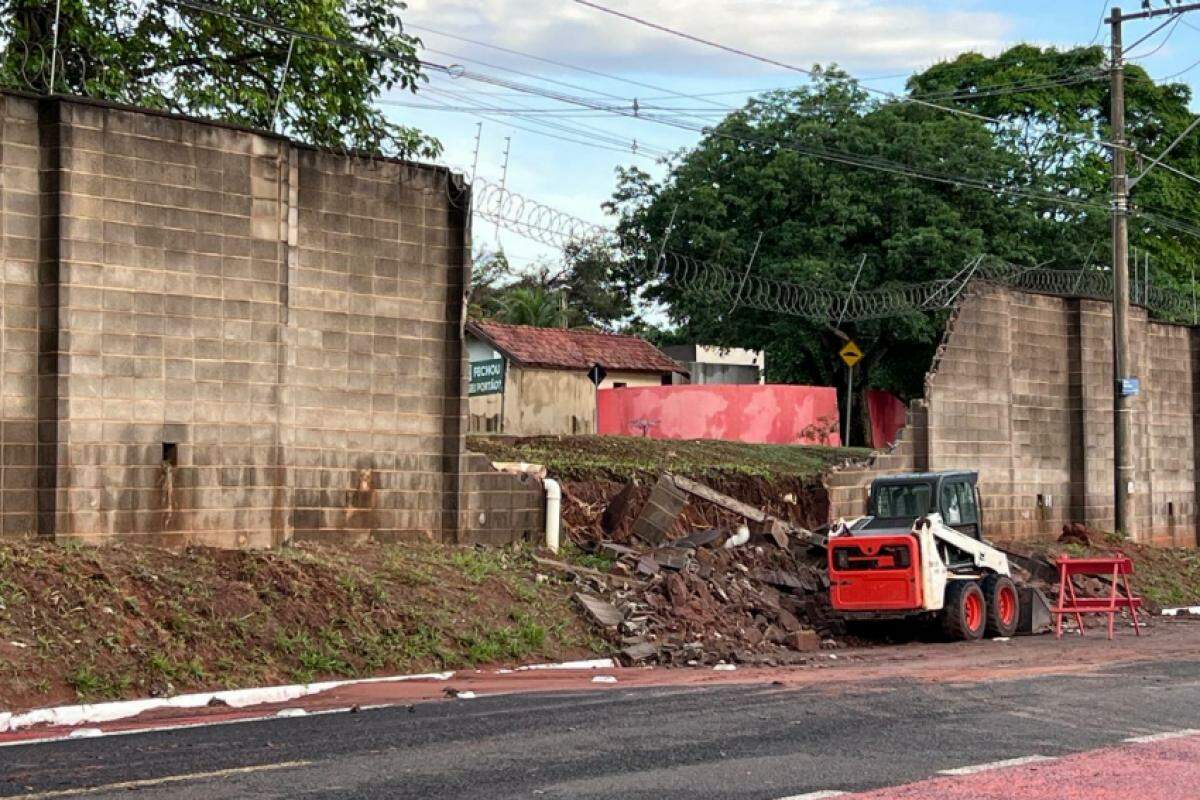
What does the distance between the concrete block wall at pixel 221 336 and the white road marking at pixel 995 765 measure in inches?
417

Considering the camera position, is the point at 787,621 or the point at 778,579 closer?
the point at 787,621

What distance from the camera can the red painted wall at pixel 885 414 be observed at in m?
55.8

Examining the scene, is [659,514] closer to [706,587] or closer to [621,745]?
[706,587]

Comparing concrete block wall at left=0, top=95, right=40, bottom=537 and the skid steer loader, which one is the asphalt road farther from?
the skid steer loader

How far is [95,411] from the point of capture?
58.9 ft

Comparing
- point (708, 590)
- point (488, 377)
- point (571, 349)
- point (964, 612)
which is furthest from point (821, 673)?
point (571, 349)

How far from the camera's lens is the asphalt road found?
400 inches

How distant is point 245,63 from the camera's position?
90.5ft

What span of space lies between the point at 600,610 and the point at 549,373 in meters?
31.9

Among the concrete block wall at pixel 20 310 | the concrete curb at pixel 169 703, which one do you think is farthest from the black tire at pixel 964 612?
the concrete block wall at pixel 20 310

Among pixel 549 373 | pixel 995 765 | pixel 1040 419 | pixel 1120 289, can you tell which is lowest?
pixel 995 765

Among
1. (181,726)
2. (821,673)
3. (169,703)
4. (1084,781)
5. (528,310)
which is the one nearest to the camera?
(1084,781)

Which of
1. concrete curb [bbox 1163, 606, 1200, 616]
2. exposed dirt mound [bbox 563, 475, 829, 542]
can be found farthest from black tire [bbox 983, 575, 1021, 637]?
concrete curb [bbox 1163, 606, 1200, 616]

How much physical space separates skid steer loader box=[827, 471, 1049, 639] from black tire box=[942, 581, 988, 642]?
14 mm
